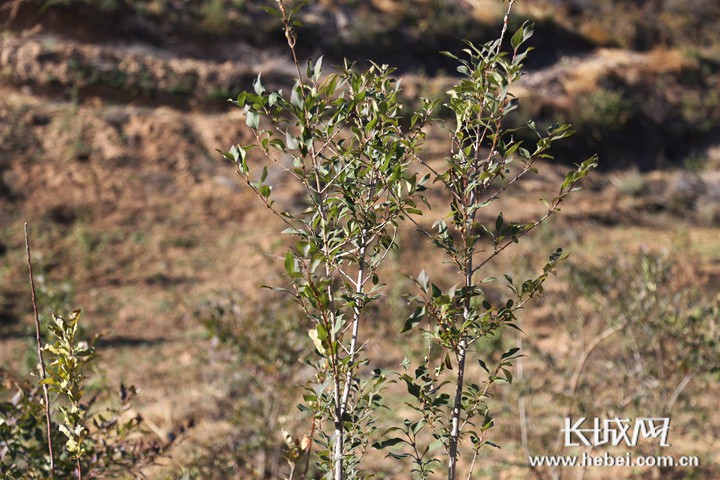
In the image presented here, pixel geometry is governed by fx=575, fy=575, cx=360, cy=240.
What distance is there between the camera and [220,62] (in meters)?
15.3

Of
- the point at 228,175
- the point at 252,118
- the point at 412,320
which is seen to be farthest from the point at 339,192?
the point at 228,175

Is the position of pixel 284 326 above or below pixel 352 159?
above

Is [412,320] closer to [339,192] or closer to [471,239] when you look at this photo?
[471,239]

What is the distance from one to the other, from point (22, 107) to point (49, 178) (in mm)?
2164

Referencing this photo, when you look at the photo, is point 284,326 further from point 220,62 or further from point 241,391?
point 220,62

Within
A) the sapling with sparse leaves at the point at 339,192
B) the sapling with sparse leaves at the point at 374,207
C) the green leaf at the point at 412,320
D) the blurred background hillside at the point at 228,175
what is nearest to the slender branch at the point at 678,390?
the blurred background hillside at the point at 228,175

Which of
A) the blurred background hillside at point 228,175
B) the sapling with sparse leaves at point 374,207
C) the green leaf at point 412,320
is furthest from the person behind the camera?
the blurred background hillside at point 228,175

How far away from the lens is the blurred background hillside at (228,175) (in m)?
6.52

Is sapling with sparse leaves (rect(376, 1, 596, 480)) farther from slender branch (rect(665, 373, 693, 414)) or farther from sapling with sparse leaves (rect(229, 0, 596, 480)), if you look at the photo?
slender branch (rect(665, 373, 693, 414))

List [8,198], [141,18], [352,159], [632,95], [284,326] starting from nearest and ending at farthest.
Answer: [352,159]
[284,326]
[8,198]
[141,18]
[632,95]

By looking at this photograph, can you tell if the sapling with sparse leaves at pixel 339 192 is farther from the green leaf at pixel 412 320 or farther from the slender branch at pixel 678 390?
the slender branch at pixel 678 390

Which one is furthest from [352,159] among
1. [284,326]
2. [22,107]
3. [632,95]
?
[632,95]

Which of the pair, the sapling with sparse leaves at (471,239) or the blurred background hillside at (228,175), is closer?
the sapling with sparse leaves at (471,239)

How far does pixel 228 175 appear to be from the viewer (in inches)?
512
